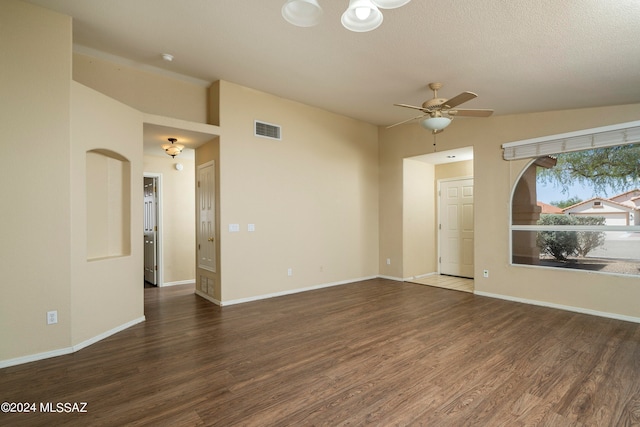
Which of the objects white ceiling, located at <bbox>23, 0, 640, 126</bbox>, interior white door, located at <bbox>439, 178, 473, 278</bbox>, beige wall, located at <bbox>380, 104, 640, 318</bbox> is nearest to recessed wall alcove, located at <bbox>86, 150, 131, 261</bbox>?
white ceiling, located at <bbox>23, 0, 640, 126</bbox>

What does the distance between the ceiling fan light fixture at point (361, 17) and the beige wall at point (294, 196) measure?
293 centimetres

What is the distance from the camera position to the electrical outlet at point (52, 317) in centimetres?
287

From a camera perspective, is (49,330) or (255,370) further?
(49,330)

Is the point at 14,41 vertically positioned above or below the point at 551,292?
above

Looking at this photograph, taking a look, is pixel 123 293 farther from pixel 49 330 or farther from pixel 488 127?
pixel 488 127

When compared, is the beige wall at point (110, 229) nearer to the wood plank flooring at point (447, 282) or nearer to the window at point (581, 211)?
the wood plank flooring at point (447, 282)

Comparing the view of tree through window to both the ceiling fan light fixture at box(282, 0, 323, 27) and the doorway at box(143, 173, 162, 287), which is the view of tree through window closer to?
the ceiling fan light fixture at box(282, 0, 323, 27)

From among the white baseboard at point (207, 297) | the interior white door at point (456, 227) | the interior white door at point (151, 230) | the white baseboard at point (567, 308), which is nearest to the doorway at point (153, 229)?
the interior white door at point (151, 230)

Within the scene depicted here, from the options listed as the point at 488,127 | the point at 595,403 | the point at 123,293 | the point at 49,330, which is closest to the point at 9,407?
the point at 49,330

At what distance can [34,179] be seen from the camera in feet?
9.22

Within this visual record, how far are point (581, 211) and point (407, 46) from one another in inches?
134

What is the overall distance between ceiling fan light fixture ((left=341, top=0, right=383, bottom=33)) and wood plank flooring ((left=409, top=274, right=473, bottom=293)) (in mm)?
4861

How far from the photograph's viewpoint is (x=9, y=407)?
2113 mm

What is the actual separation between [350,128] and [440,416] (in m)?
5.28
